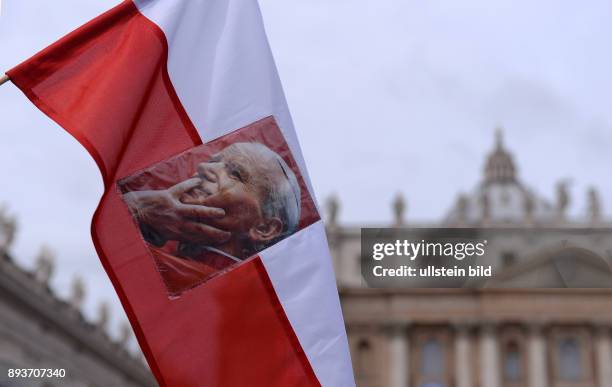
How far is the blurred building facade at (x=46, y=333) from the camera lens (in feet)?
108

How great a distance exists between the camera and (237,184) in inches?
219

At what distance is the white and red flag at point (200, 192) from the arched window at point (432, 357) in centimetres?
4657

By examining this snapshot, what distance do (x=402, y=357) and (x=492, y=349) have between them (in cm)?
435

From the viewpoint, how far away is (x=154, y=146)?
18.1 ft

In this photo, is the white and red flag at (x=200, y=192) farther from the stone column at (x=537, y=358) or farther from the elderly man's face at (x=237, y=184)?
the stone column at (x=537, y=358)

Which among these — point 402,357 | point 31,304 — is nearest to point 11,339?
point 31,304

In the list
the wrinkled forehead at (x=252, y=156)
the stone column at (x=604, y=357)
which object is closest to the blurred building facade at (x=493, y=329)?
the stone column at (x=604, y=357)

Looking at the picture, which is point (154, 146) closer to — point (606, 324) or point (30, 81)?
point (30, 81)

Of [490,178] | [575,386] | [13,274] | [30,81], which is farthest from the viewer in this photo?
[490,178]

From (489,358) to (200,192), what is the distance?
46.6 meters

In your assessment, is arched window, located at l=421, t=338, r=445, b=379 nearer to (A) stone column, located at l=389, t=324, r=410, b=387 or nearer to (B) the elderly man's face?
(A) stone column, located at l=389, t=324, r=410, b=387

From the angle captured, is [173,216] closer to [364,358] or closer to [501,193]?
[364,358]

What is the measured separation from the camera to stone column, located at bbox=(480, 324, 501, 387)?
1978 inches

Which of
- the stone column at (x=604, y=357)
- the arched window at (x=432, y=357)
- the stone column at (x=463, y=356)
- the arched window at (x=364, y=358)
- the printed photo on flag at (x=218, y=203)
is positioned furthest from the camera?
the arched window at (x=364, y=358)
